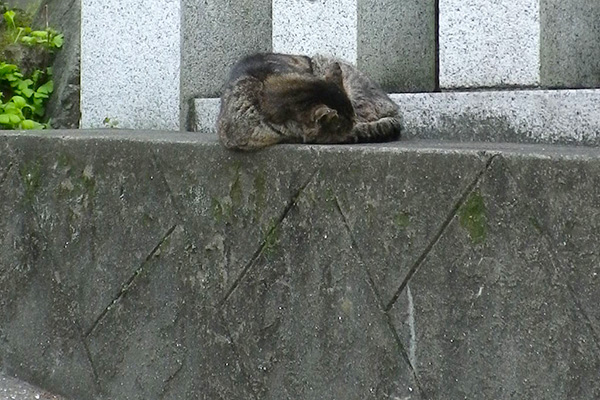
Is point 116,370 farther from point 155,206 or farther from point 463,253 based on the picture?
point 463,253

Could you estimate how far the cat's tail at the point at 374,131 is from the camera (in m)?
3.74

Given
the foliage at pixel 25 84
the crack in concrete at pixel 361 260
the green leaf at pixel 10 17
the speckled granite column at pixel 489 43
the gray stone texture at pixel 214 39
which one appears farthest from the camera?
the green leaf at pixel 10 17

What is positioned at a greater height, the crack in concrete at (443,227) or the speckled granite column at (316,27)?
the speckled granite column at (316,27)

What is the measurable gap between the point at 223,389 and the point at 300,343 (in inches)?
18.0

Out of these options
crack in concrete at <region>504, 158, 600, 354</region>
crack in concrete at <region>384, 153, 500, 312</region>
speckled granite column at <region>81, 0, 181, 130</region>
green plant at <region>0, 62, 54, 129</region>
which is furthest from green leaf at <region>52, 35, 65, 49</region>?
crack in concrete at <region>504, 158, 600, 354</region>

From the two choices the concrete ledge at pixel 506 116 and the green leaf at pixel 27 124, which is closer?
the concrete ledge at pixel 506 116

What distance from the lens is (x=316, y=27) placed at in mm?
4367

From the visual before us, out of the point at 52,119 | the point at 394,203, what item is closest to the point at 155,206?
the point at 394,203

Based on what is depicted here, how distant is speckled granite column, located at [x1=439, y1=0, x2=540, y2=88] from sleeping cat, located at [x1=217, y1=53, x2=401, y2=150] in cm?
34

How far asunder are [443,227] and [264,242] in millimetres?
820

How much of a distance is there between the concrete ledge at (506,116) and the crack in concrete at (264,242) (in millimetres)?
814

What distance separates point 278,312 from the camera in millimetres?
3471

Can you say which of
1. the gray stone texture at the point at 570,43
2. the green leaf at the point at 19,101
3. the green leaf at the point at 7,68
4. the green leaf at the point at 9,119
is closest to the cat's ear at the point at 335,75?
the gray stone texture at the point at 570,43

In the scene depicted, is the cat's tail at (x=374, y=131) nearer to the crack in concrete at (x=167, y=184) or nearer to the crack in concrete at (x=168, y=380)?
the crack in concrete at (x=167, y=184)
